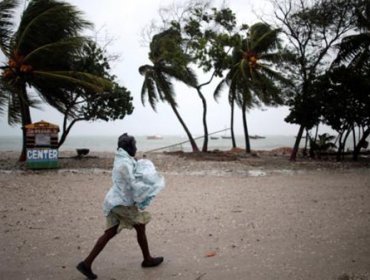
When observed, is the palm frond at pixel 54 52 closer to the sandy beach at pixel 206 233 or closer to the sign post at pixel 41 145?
the sign post at pixel 41 145

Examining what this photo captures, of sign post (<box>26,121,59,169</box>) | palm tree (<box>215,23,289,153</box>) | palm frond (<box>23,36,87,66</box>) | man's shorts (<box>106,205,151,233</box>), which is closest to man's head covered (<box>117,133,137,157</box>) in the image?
man's shorts (<box>106,205,151,233</box>)

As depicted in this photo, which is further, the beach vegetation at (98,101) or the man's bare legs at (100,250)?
the beach vegetation at (98,101)

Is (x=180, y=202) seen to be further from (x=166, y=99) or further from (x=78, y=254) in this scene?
(x=166, y=99)

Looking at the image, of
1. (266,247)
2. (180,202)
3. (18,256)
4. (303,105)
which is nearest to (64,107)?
(180,202)

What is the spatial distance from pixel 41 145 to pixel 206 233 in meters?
10.7

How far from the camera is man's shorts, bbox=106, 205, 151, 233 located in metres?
3.81

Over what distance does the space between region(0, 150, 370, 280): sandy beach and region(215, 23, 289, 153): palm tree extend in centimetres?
1178

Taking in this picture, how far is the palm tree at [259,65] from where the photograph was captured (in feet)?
68.3

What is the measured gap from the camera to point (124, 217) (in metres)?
3.83

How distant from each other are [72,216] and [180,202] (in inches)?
98.7

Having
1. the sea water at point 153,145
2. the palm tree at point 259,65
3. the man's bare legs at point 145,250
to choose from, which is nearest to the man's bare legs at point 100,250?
the man's bare legs at point 145,250

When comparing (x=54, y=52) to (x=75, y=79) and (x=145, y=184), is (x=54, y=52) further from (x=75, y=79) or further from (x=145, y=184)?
(x=145, y=184)

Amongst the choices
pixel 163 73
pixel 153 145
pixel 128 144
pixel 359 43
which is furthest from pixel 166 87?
pixel 153 145

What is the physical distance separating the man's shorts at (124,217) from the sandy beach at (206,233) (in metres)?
0.59
